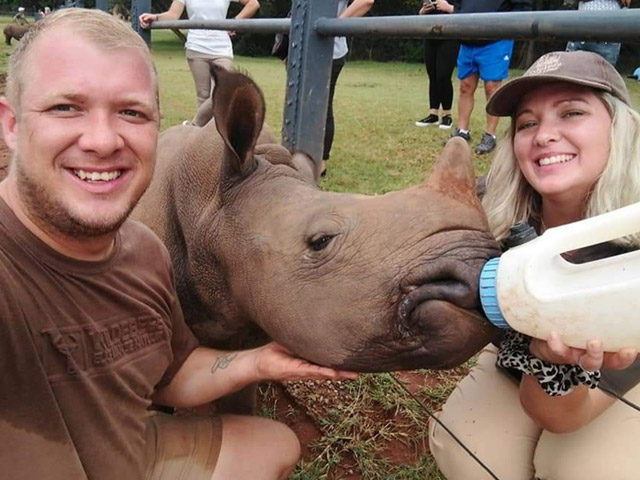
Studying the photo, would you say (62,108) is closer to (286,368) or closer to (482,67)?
(286,368)

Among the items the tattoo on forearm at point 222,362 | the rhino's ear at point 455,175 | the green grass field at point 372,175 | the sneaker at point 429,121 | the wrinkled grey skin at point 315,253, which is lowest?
the green grass field at point 372,175

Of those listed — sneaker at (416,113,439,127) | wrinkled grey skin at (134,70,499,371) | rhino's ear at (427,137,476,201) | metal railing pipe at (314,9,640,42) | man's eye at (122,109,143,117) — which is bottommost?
sneaker at (416,113,439,127)

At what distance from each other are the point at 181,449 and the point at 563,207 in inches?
62.6

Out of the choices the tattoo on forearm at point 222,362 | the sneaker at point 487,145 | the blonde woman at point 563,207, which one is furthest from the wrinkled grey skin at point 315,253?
the sneaker at point 487,145

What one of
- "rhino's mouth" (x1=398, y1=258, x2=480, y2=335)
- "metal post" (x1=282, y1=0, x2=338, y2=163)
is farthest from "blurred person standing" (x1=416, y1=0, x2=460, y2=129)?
"rhino's mouth" (x1=398, y1=258, x2=480, y2=335)

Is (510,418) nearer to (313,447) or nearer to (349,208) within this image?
(313,447)

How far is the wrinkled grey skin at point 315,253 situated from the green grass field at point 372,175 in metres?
0.42

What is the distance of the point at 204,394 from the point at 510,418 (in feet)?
4.06

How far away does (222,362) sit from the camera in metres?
2.47

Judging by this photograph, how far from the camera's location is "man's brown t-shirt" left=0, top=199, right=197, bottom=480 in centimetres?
177

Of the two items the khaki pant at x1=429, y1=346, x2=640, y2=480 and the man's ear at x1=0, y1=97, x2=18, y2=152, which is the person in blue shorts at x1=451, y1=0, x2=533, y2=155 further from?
the man's ear at x1=0, y1=97, x2=18, y2=152

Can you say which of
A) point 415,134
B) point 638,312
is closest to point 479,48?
point 415,134

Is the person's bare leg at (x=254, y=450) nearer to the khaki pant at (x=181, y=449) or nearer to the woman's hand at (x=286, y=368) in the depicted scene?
the khaki pant at (x=181, y=449)

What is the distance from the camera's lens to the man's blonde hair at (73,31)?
1.93 meters
